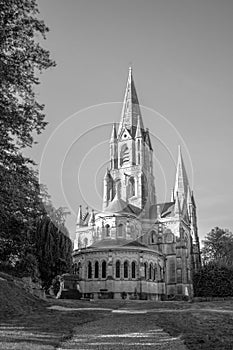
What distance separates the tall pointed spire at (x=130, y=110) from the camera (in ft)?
254

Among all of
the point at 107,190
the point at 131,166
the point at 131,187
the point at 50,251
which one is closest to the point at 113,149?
the point at 131,166

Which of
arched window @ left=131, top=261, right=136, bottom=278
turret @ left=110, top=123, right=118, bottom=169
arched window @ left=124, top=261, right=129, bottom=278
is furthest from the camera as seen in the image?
turret @ left=110, top=123, right=118, bottom=169

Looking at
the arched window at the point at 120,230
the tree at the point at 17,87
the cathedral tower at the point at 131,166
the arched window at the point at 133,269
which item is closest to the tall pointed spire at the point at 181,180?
the cathedral tower at the point at 131,166

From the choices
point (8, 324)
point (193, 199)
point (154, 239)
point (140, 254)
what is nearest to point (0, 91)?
point (8, 324)

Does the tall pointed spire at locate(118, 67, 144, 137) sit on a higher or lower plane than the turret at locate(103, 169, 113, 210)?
higher

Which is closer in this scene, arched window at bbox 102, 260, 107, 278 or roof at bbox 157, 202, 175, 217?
arched window at bbox 102, 260, 107, 278

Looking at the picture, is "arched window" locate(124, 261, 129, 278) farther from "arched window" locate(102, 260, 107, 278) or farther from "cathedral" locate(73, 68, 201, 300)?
"arched window" locate(102, 260, 107, 278)

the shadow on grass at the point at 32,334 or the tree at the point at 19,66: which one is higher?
the tree at the point at 19,66

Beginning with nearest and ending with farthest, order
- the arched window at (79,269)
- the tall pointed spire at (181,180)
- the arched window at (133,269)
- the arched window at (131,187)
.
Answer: the arched window at (133,269) < the arched window at (79,269) < the arched window at (131,187) < the tall pointed spire at (181,180)

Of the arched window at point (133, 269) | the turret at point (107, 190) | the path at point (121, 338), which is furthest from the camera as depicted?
the turret at point (107, 190)

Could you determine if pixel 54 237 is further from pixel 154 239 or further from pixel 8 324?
pixel 154 239

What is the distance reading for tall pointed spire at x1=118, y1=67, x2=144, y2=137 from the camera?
77.3 meters

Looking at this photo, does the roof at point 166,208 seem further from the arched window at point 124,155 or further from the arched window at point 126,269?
the arched window at point 126,269

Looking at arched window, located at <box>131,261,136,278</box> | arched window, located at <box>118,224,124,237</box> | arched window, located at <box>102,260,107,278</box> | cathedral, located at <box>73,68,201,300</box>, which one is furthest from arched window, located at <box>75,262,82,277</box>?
arched window, located at <box>118,224,124,237</box>
